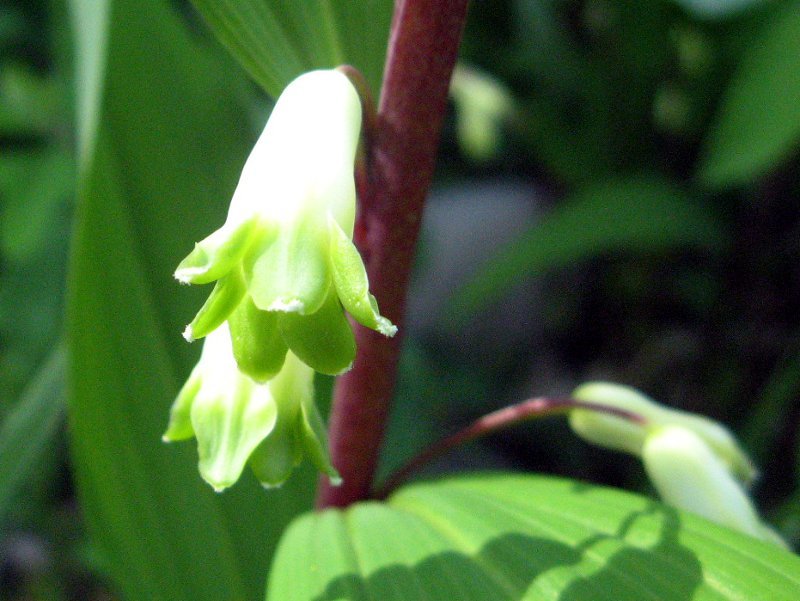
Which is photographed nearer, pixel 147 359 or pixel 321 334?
pixel 321 334

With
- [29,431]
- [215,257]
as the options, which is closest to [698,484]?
A: [215,257]

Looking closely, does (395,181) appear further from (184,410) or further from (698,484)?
(698,484)

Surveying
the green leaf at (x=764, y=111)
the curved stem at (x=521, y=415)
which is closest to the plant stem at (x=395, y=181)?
the curved stem at (x=521, y=415)

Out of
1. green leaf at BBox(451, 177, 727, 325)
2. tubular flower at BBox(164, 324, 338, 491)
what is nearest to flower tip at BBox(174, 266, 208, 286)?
tubular flower at BBox(164, 324, 338, 491)

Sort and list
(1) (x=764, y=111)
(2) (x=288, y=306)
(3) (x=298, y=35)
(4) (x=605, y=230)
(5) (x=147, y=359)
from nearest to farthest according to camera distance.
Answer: (2) (x=288, y=306) → (3) (x=298, y=35) → (5) (x=147, y=359) → (1) (x=764, y=111) → (4) (x=605, y=230)

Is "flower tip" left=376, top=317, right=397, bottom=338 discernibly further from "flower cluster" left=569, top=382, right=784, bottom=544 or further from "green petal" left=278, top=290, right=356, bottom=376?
"flower cluster" left=569, top=382, right=784, bottom=544

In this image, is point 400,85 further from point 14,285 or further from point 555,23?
point 555,23
